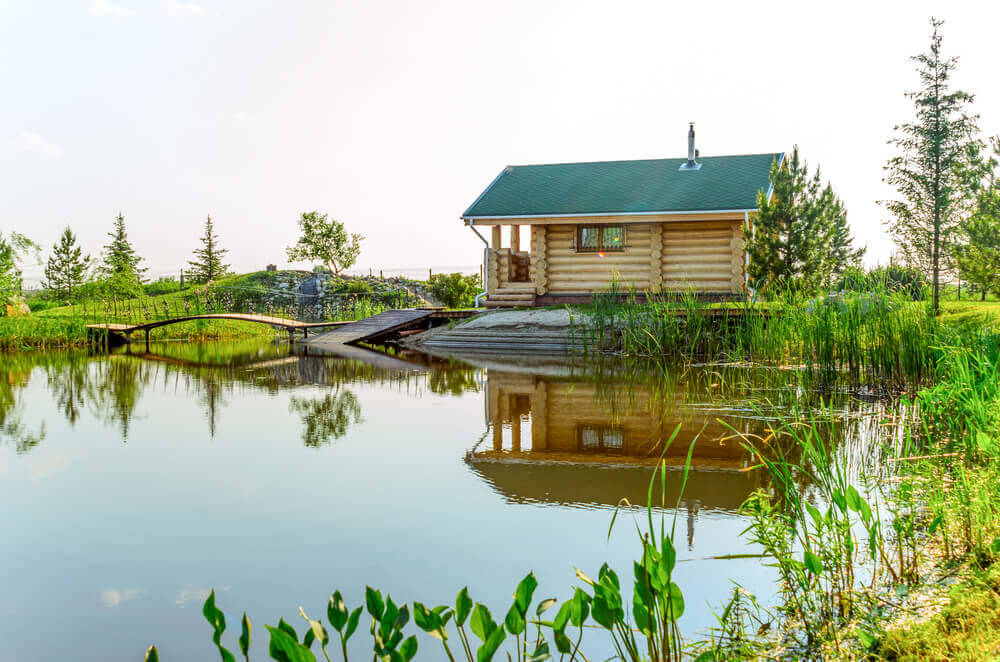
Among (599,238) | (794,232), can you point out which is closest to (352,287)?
(599,238)

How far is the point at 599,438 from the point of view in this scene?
617 centimetres

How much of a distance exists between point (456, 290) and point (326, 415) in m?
19.8

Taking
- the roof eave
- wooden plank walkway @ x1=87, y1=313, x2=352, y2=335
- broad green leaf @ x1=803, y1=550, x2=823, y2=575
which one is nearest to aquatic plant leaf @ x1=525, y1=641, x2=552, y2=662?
broad green leaf @ x1=803, y1=550, x2=823, y2=575

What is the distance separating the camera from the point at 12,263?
72.6 ft

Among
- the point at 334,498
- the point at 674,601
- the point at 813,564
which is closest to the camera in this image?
the point at 674,601

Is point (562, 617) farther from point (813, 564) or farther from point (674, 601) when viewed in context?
point (813, 564)

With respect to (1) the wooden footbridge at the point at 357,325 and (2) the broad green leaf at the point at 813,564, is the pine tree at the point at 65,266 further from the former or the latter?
(2) the broad green leaf at the point at 813,564

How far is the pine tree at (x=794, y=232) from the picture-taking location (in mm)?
16016

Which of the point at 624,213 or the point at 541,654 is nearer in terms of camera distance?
the point at 541,654

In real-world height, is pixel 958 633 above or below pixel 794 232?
below

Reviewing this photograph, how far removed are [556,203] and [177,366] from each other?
34.0ft

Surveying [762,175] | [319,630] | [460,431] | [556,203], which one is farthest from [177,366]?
[762,175]

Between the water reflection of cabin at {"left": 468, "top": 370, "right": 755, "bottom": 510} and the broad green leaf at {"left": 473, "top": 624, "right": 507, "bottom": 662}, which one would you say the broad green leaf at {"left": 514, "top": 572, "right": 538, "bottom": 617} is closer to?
the broad green leaf at {"left": 473, "top": 624, "right": 507, "bottom": 662}

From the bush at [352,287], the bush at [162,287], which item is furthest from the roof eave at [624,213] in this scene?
the bush at [162,287]
